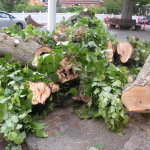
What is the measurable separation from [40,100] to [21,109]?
0.92ft

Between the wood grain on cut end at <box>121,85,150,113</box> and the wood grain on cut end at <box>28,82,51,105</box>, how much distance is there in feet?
3.39

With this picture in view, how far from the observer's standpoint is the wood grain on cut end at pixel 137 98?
277 cm

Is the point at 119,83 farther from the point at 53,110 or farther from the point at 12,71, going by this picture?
the point at 12,71

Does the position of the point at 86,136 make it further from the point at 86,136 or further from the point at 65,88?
the point at 65,88

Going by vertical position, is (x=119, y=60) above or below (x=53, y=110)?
above

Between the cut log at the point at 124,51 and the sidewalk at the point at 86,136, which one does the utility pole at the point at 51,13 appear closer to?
the cut log at the point at 124,51

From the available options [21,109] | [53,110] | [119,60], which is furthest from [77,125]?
[119,60]

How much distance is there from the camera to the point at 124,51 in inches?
197

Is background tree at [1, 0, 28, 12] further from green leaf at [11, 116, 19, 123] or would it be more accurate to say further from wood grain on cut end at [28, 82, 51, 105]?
green leaf at [11, 116, 19, 123]

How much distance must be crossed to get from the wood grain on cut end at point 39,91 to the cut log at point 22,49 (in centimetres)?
98

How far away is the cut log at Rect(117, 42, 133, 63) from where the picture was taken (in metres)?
4.91

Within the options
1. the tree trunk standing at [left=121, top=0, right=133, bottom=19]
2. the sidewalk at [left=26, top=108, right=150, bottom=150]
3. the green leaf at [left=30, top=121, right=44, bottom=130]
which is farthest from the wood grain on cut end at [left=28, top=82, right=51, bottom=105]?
the tree trunk standing at [left=121, top=0, right=133, bottom=19]

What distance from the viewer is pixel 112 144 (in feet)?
8.75

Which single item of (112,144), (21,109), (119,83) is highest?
(119,83)
